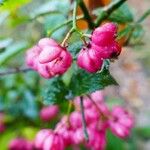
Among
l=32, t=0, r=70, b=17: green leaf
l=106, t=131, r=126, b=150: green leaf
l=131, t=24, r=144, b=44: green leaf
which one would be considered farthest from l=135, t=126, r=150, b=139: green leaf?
l=131, t=24, r=144, b=44: green leaf

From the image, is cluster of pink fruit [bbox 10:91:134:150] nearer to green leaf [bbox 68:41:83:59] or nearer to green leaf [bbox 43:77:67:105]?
green leaf [bbox 43:77:67:105]

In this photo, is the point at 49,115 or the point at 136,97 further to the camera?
the point at 136,97

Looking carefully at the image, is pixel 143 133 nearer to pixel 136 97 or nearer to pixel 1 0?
pixel 136 97

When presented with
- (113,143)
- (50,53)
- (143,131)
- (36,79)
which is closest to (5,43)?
(50,53)

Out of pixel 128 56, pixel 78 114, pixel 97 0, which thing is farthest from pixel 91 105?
pixel 128 56

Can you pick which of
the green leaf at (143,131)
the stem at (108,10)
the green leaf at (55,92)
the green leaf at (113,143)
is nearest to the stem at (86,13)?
the stem at (108,10)
